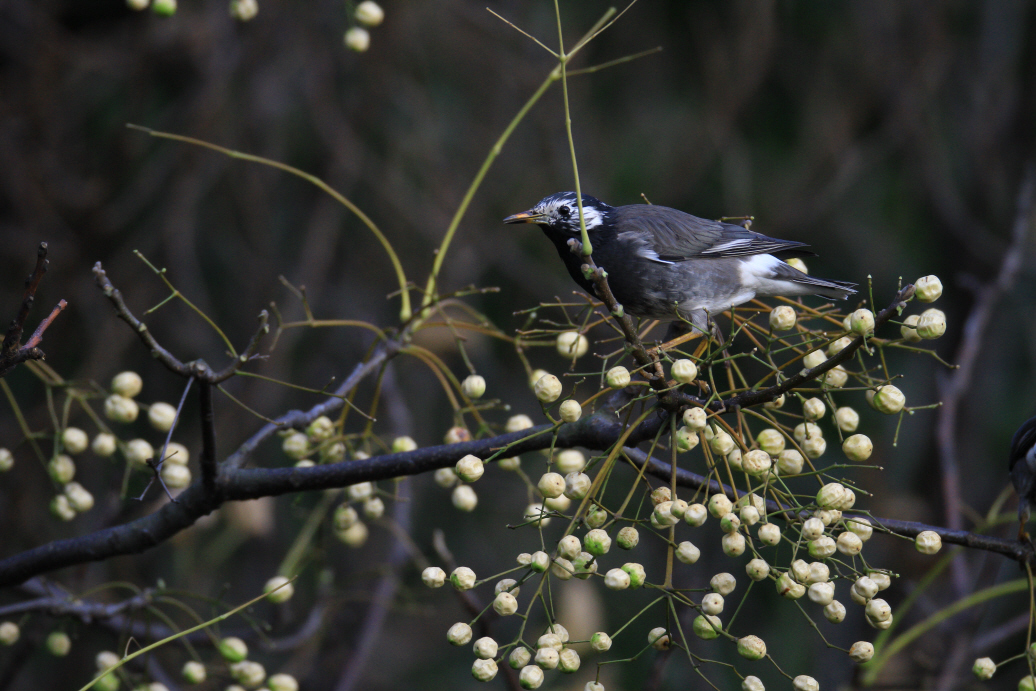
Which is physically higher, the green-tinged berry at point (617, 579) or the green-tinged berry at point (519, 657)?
the green-tinged berry at point (617, 579)

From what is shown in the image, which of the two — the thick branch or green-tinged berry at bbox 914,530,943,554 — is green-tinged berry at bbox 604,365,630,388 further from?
green-tinged berry at bbox 914,530,943,554

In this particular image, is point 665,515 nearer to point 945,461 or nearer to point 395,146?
point 945,461

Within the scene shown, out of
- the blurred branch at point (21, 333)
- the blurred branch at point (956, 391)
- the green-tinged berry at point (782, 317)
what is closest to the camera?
the blurred branch at point (21, 333)

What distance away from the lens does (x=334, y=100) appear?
519cm

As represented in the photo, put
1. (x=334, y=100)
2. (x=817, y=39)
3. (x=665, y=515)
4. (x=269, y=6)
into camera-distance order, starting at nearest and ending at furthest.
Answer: (x=665, y=515) → (x=269, y=6) → (x=334, y=100) → (x=817, y=39)

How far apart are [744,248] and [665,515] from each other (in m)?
1.75

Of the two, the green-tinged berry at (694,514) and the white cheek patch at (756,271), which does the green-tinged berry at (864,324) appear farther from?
the white cheek patch at (756,271)

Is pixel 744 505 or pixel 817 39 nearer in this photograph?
pixel 744 505

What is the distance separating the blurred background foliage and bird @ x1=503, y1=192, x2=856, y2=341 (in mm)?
1220

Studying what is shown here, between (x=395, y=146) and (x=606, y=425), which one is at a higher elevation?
(x=606, y=425)

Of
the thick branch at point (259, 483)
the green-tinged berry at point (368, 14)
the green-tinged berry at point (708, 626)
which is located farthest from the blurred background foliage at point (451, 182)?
the green-tinged berry at point (708, 626)

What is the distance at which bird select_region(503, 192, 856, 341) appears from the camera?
3053 millimetres

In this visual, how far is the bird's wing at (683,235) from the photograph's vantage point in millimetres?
3149

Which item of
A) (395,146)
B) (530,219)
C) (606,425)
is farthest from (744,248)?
(395,146)
